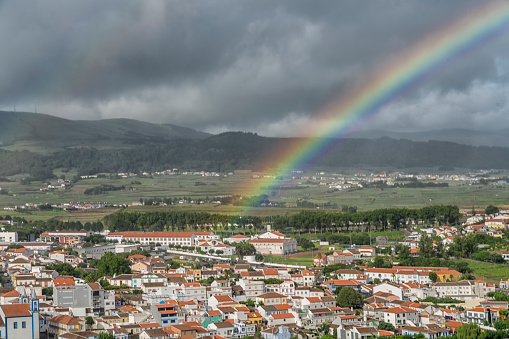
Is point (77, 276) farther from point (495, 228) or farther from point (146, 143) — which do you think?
point (146, 143)

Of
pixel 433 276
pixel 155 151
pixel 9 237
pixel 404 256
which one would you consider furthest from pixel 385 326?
pixel 155 151

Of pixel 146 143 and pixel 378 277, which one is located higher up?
pixel 146 143

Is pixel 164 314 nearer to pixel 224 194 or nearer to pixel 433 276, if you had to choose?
pixel 433 276

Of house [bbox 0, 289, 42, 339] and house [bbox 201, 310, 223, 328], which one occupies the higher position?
house [bbox 0, 289, 42, 339]

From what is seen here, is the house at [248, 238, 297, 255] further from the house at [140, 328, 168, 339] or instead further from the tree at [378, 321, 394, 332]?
the house at [140, 328, 168, 339]

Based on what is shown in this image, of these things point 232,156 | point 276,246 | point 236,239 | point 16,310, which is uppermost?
point 232,156

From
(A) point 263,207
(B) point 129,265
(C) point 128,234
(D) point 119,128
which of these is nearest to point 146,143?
(D) point 119,128

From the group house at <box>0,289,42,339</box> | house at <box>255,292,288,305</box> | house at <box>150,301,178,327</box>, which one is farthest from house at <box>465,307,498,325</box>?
house at <box>0,289,42,339</box>
